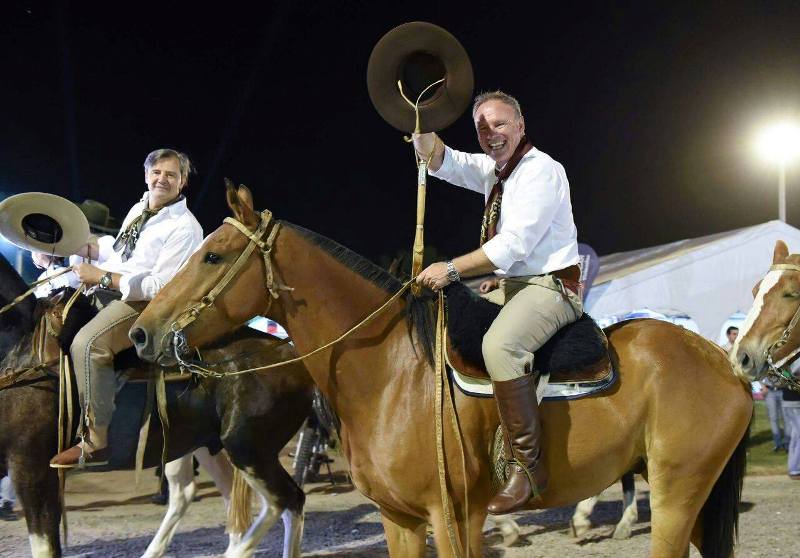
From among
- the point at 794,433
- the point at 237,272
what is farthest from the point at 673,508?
the point at 794,433

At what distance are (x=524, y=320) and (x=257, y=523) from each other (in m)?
3.26

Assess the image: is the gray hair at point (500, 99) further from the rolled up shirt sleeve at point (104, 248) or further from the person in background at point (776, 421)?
the person in background at point (776, 421)

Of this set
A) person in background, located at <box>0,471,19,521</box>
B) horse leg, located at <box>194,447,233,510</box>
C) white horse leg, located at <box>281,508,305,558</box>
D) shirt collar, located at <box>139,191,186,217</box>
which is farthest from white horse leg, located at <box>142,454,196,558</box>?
person in background, located at <box>0,471,19,521</box>

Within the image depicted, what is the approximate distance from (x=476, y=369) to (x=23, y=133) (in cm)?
1786

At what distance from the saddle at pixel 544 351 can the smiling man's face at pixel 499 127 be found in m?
0.76

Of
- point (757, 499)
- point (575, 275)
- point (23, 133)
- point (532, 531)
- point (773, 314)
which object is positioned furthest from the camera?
point (23, 133)

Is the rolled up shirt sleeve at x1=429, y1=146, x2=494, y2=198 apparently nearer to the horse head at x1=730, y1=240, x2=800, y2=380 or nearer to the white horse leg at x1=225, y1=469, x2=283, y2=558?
the horse head at x1=730, y1=240, x2=800, y2=380

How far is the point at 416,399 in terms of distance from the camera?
332 centimetres

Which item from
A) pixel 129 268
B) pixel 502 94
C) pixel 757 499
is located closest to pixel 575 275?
pixel 502 94

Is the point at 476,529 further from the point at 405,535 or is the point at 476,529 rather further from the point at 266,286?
the point at 266,286

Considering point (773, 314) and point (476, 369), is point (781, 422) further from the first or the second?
point (476, 369)

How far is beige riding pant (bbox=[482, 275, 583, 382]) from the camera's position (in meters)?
3.22

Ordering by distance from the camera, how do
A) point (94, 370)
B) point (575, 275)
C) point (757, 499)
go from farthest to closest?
point (757, 499) → point (94, 370) → point (575, 275)

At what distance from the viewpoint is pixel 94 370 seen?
484 cm
